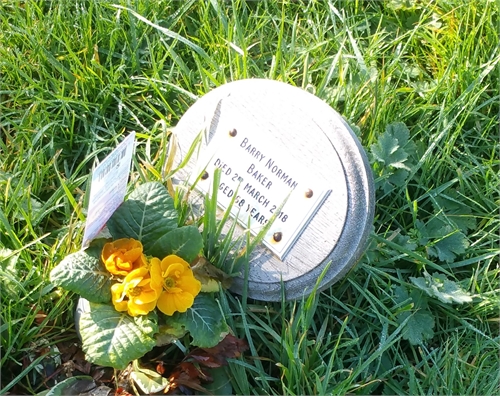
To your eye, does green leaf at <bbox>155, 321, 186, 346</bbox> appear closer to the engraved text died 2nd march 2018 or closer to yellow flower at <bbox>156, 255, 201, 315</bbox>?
yellow flower at <bbox>156, 255, 201, 315</bbox>

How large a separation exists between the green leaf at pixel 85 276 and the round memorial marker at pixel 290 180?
16.1 inches

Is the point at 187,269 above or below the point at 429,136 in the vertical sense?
below

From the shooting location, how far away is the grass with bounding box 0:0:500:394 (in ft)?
5.94

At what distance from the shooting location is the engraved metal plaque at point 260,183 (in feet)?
6.01

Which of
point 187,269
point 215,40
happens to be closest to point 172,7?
point 215,40

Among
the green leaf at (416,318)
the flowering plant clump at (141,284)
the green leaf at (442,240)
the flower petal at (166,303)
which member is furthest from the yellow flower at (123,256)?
the green leaf at (442,240)

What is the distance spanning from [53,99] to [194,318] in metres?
1.03

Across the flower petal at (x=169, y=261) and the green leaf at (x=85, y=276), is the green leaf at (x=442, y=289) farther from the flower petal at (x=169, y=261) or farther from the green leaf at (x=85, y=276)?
the green leaf at (x=85, y=276)

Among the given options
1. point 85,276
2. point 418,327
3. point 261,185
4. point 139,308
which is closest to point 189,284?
point 139,308

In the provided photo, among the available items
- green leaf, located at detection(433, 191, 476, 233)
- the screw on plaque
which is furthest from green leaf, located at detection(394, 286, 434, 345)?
the screw on plaque

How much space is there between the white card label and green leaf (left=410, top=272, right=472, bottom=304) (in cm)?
94

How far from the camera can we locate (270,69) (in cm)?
224

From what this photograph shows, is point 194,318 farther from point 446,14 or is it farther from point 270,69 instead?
point 446,14

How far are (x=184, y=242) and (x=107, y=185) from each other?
272mm
